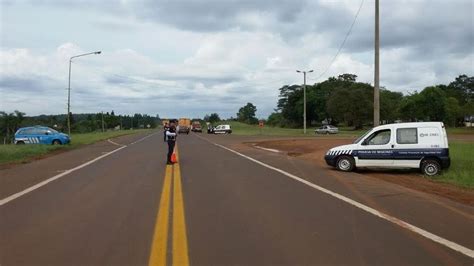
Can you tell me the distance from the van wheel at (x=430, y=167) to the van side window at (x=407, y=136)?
30.1 inches

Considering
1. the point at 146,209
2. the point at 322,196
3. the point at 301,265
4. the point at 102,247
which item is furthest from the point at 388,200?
the point at 102,247

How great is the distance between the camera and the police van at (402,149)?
1764 centimetres

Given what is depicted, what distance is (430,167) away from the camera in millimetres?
17688

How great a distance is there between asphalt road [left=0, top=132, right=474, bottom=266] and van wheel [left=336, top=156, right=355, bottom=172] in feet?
12.3

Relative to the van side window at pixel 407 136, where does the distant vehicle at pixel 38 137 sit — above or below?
below

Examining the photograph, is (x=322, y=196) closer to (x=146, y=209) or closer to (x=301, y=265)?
(x=146, y=209)

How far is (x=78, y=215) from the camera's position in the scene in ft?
31.3

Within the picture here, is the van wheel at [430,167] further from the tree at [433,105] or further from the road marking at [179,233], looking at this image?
the tree at [433,105]

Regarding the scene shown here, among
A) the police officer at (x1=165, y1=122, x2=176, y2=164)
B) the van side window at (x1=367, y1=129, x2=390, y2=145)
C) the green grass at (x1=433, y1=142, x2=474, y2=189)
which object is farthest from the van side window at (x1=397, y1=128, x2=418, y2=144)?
the police officer at (x1=165, y1=122, x2=176, y2=164)

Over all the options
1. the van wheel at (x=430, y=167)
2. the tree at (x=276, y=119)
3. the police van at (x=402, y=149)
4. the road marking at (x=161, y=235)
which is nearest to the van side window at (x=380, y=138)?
the police van at (x=402, y=149)

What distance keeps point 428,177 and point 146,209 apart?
1033 cm

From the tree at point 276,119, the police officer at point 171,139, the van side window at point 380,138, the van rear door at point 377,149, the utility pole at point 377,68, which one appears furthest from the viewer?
the tree at point 276,119

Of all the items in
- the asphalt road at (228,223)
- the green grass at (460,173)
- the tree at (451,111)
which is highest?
the tree at (451,111)

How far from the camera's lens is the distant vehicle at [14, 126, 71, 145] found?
4122 centimetres
